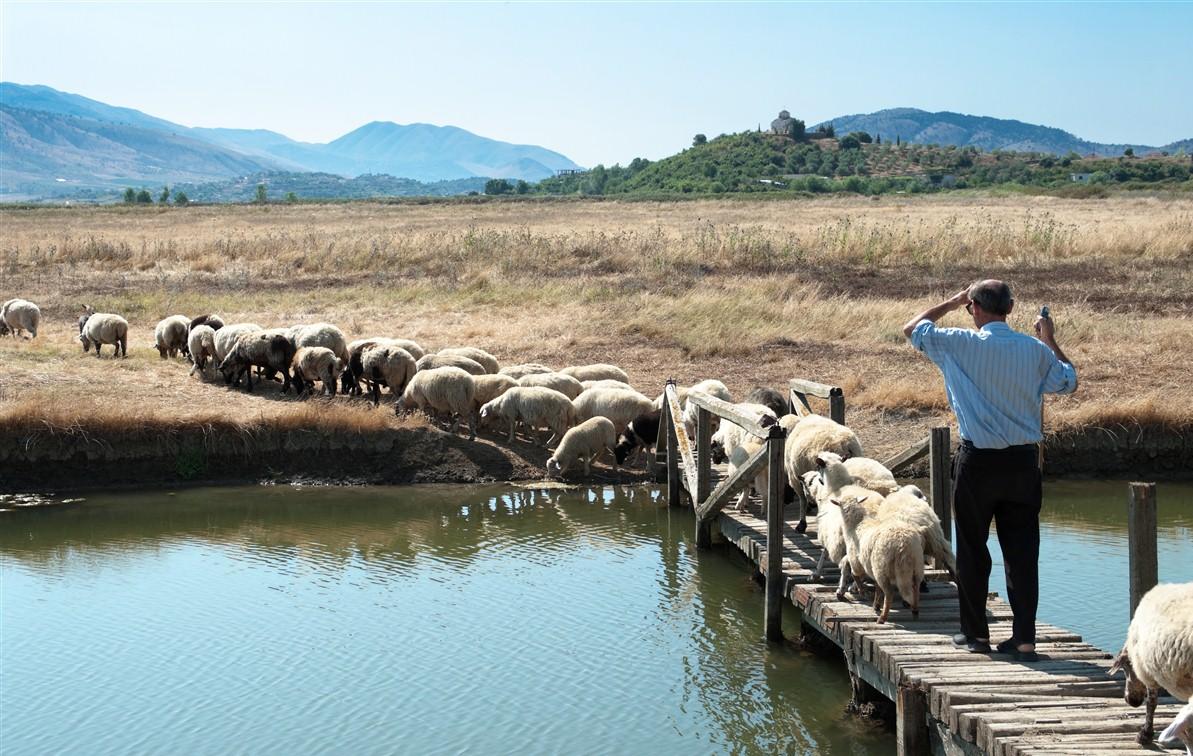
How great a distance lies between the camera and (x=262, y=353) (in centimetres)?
1975

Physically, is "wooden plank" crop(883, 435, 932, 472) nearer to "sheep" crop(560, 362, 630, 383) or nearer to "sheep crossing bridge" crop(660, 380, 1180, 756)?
"sheep crossing bridge" crop(660, 380, 1180, 756)

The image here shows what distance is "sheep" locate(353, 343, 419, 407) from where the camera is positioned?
62.4 feet

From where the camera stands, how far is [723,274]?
31.3 meters

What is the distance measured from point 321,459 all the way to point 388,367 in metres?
2.14

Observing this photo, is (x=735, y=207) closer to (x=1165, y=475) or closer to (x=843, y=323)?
(x=843, y=323)

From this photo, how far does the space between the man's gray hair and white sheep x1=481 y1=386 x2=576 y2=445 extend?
34.2 feet

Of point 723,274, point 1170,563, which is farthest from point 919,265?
point 1170,563

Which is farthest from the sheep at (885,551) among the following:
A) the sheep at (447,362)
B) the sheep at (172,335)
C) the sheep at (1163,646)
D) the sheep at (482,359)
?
the sheep at (172,335)

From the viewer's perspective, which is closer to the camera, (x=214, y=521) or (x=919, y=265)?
(x=214, y=521)

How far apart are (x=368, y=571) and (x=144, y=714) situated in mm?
3992

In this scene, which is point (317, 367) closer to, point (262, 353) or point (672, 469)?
point (262, 353)

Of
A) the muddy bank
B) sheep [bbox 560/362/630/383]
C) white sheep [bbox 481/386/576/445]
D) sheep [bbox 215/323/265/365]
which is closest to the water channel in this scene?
the muddy bank

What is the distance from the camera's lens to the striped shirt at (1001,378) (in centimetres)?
718

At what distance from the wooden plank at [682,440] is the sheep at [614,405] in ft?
4.33
